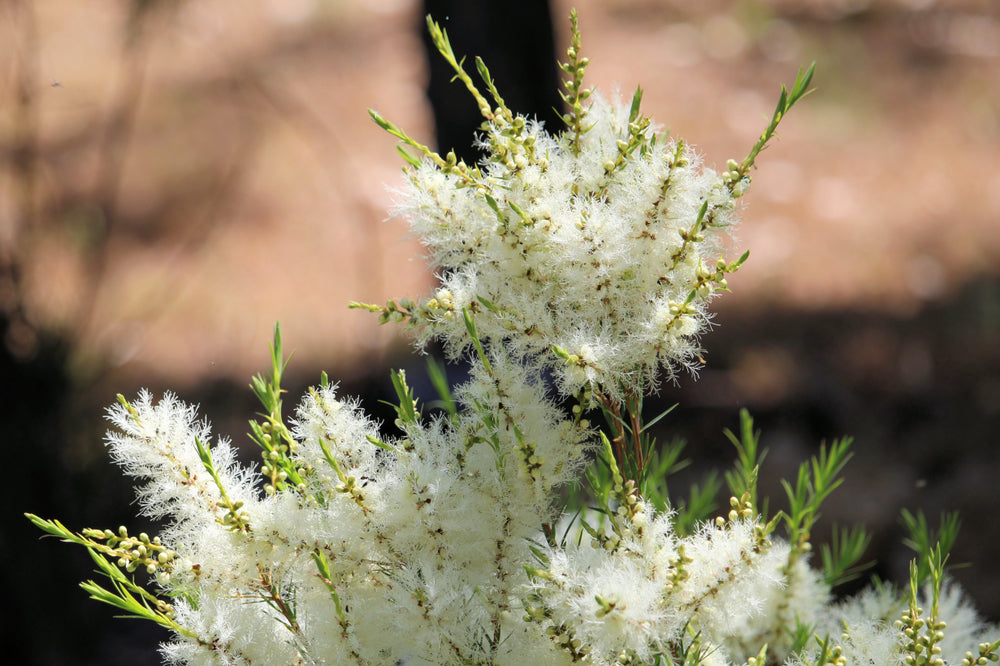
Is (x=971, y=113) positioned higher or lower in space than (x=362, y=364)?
higher

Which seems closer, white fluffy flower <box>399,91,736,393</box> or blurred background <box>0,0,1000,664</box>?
white fluffy flower <box>399,91,736,393</box>

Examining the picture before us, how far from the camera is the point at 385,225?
118 inches

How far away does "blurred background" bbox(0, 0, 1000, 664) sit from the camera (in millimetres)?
1400

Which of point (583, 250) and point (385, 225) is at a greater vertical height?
point (385, 225)

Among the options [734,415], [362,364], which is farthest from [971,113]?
[362,364]

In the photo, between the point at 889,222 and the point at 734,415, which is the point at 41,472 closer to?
the point at 734,415

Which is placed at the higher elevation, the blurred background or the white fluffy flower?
the blurred background

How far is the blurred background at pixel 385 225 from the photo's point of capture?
1400mm

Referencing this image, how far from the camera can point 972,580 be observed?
1.45m

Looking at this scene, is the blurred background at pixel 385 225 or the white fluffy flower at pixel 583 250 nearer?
the white fluffy flower at pixel 583 250

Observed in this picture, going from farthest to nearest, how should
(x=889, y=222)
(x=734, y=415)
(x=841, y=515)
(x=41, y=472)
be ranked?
(x=889, y=222), (x=734, y=415), (x=841, y=515), (x=41, y=472)

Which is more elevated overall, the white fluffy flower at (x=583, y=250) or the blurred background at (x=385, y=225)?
the blurred background at (x=385, y=225)

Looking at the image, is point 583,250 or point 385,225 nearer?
point 583,250

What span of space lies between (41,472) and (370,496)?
41.3 inches
